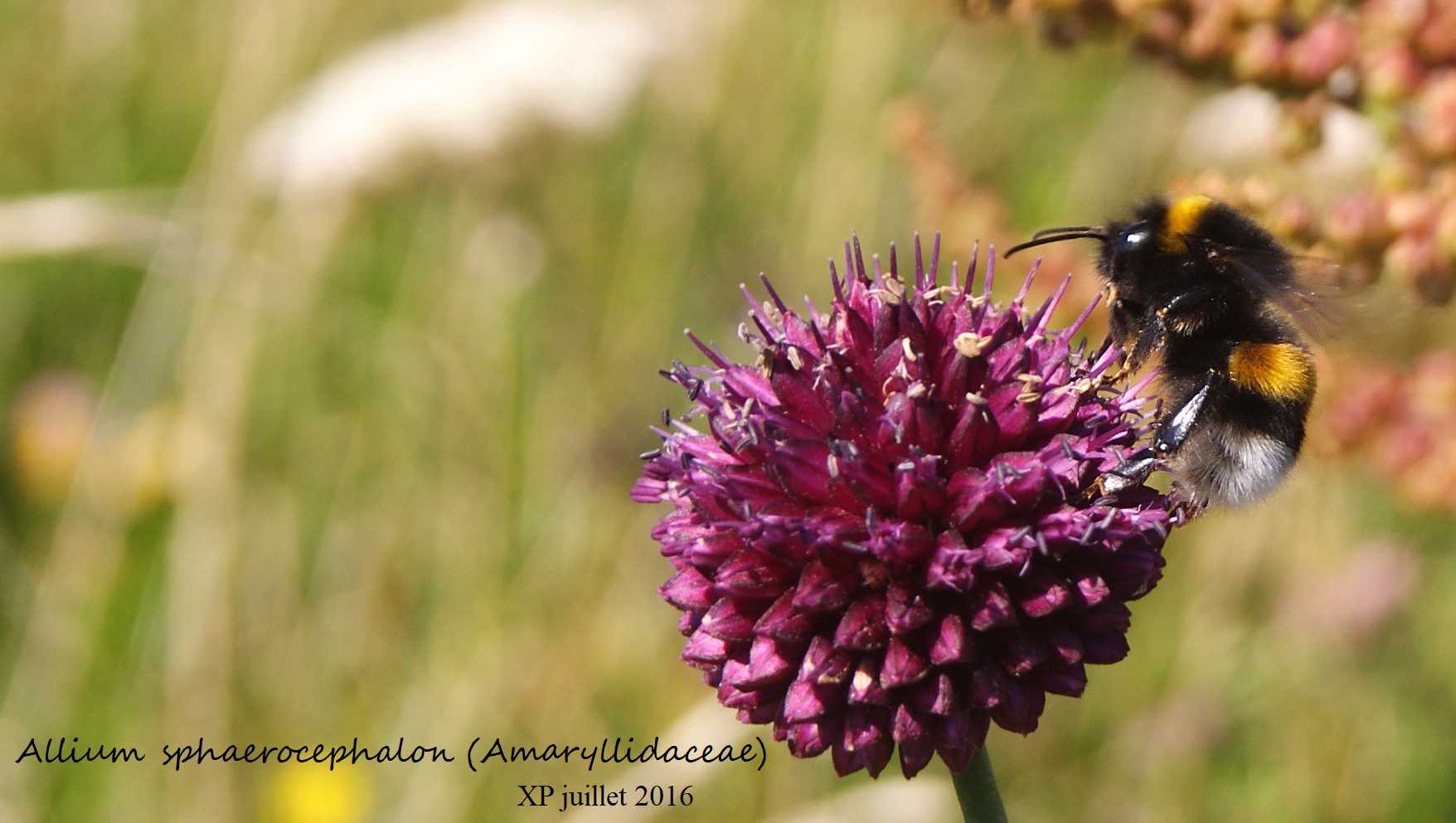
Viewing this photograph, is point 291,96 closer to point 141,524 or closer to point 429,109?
point 429,109

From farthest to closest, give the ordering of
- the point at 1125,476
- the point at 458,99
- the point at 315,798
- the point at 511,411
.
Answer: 1. the point at 458,99
2. the point at 511,411
3. the point at 315,798
4. the point at 1125,476

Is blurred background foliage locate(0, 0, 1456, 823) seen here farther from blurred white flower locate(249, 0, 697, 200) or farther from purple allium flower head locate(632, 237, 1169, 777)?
purple allium flower head locate(632, 237, 1169, 777)

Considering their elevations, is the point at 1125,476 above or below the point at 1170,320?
below

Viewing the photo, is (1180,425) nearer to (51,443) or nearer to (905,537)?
(905,537)

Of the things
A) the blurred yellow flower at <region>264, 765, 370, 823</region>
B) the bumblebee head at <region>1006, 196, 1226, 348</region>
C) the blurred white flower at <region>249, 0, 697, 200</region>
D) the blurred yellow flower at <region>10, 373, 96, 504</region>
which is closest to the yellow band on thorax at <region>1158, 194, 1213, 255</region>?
the bumblebee head at <region>1006, 196, 1226, 348</region>

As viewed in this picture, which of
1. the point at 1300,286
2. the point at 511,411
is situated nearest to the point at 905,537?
the point at 1300,286

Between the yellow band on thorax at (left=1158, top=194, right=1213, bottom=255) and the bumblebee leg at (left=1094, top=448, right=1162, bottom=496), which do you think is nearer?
the bumblebee leg at (left=1094, top=448, right=1162, bottom=496)
